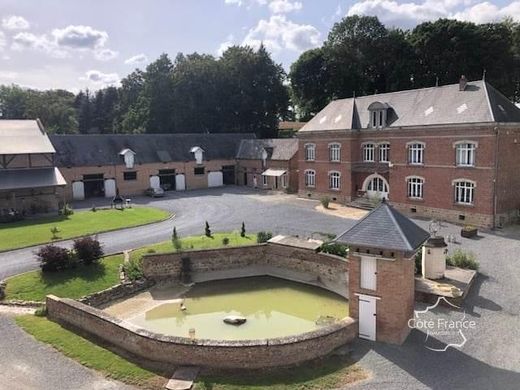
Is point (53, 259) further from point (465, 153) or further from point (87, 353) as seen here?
point (465, 153)

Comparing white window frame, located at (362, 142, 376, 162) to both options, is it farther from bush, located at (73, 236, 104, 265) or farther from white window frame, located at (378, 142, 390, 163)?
bush, located at (73, 236, 104, 265)

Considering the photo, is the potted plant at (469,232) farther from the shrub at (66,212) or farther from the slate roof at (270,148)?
the shrub at (66,212)

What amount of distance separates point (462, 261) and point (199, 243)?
13465mm

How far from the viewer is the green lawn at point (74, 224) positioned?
2502cm

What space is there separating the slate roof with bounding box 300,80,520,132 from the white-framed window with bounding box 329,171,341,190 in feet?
13.1

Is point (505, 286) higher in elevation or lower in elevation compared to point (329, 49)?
lower

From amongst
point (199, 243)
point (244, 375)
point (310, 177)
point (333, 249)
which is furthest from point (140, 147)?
point (244, 375)

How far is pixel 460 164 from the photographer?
90.9 feet

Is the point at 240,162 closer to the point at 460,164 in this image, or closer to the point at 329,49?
the point at 329,49

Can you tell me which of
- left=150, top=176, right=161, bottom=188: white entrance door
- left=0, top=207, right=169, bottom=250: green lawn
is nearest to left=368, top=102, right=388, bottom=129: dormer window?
left=0, top=207, right=169, bottom=250: green lawn

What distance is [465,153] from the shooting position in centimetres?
2734

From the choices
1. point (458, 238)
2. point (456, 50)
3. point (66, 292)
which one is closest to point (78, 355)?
point (66, 292)

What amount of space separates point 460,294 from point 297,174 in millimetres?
28721

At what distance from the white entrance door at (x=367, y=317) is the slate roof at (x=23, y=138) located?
29931mm
